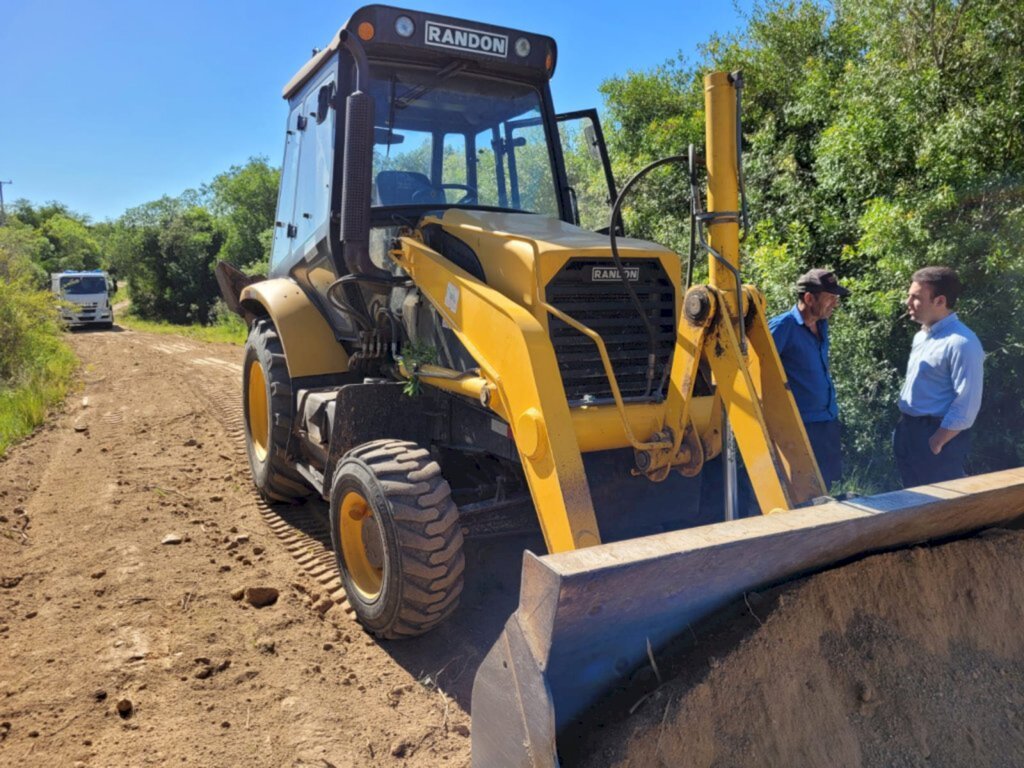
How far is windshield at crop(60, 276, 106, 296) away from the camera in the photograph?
2642 centimetres

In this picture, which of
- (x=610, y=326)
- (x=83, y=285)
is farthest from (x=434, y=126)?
(x=83, y=285)

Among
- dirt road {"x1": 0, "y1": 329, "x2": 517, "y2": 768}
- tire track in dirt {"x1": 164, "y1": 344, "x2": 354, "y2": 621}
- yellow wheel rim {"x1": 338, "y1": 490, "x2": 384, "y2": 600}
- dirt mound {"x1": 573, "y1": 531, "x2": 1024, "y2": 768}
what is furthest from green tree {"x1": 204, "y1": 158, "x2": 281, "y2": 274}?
dirt mound {"x1": 573, "y1": 531, "x2": 1024, "y2": 768}

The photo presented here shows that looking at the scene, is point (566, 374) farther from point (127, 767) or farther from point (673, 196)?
point (673, 196)

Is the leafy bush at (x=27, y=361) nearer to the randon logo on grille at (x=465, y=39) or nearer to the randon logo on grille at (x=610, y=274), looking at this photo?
the randon logo on grille at (x=465, y=39)

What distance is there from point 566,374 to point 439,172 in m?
1.79

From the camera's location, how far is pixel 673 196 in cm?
988

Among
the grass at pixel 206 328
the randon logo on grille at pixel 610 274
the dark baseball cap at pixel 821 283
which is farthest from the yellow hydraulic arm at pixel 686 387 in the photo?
the grass at pixel 206 328

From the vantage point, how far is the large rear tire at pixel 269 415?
5.16 m

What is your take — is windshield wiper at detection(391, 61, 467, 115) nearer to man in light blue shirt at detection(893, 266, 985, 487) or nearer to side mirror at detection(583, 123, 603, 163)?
side mirror at detection(583, 123, 603, 163)

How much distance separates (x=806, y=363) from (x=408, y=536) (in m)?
2.44

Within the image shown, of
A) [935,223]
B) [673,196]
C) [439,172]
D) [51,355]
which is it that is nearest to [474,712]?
[439,172]

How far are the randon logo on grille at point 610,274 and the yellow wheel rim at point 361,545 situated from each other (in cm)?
153

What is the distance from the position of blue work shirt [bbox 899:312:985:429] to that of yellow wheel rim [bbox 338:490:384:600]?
290 centimetres

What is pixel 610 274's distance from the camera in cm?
369
